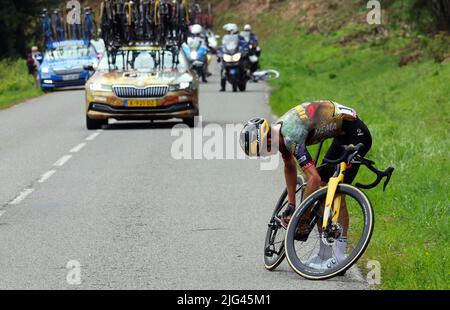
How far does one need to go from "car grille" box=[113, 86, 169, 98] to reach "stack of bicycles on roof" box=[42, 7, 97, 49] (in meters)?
19.0

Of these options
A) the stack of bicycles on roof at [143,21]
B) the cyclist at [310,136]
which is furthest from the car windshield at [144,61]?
the cyclist at [310,136]

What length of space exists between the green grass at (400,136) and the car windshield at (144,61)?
2622 mm

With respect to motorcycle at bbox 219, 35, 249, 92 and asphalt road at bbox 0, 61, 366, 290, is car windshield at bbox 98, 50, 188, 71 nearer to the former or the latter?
asphalt road at bbox 0, 61, 366, 290

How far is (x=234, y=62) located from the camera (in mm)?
34500

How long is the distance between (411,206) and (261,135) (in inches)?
140

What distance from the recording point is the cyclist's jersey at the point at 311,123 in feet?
27.9

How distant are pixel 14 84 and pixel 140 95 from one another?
2285cm

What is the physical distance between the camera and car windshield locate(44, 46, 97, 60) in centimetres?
4012

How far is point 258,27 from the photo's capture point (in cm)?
8256

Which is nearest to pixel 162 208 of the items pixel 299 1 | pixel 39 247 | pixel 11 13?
pixel 39 247

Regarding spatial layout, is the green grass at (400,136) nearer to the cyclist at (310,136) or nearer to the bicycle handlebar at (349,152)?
the cyclist at (310,136)

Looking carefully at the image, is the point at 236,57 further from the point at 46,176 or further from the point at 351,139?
the point at 351,139

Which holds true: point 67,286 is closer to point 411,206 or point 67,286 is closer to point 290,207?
point 290,207

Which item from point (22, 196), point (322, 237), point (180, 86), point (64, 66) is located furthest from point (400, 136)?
point (64, 66)
